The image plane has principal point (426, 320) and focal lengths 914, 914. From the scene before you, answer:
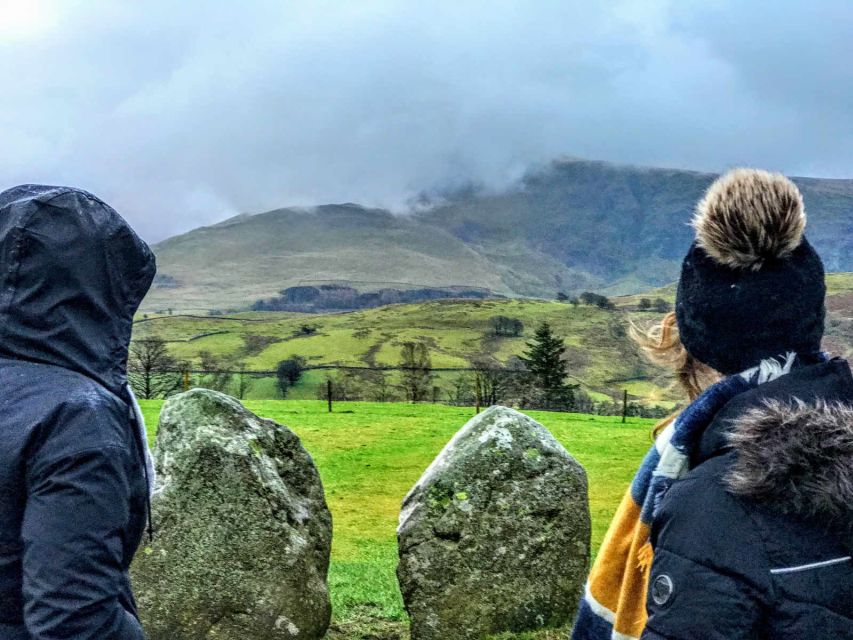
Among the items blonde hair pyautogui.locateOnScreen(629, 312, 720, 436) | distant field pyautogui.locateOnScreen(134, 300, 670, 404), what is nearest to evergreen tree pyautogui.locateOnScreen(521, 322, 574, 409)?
distant field pyautogui.locateOnScreen(134, 300, 670, 404)

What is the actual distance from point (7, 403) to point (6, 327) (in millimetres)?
356

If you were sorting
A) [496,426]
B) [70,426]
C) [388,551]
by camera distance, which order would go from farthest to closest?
[388,551]
[496,426]
[70,426]

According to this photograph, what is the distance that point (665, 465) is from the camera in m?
3.26

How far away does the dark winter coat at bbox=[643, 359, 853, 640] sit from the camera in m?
2.85

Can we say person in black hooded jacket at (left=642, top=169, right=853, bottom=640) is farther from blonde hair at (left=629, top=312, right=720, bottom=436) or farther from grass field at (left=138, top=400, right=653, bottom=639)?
grass field at (left=138, top=400, right=653, bottom=639)

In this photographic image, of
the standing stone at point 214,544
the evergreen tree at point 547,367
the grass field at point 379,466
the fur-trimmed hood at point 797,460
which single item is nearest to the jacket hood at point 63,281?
the fur-trimmed hood at point 797,460

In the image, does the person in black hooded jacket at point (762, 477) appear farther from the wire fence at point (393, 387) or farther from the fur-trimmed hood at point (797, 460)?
the wire fence at point (393, 387)

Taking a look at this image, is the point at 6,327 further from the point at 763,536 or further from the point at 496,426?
the point at 496,426

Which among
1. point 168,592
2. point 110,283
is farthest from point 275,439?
point 110,283

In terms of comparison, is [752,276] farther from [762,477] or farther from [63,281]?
[63,281]

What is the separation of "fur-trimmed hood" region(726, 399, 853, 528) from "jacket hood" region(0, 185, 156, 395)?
2558mm

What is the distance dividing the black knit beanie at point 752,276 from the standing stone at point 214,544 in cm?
712

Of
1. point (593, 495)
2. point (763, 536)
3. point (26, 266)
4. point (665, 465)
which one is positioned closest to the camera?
point (763, 536)

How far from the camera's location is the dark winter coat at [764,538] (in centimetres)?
285
